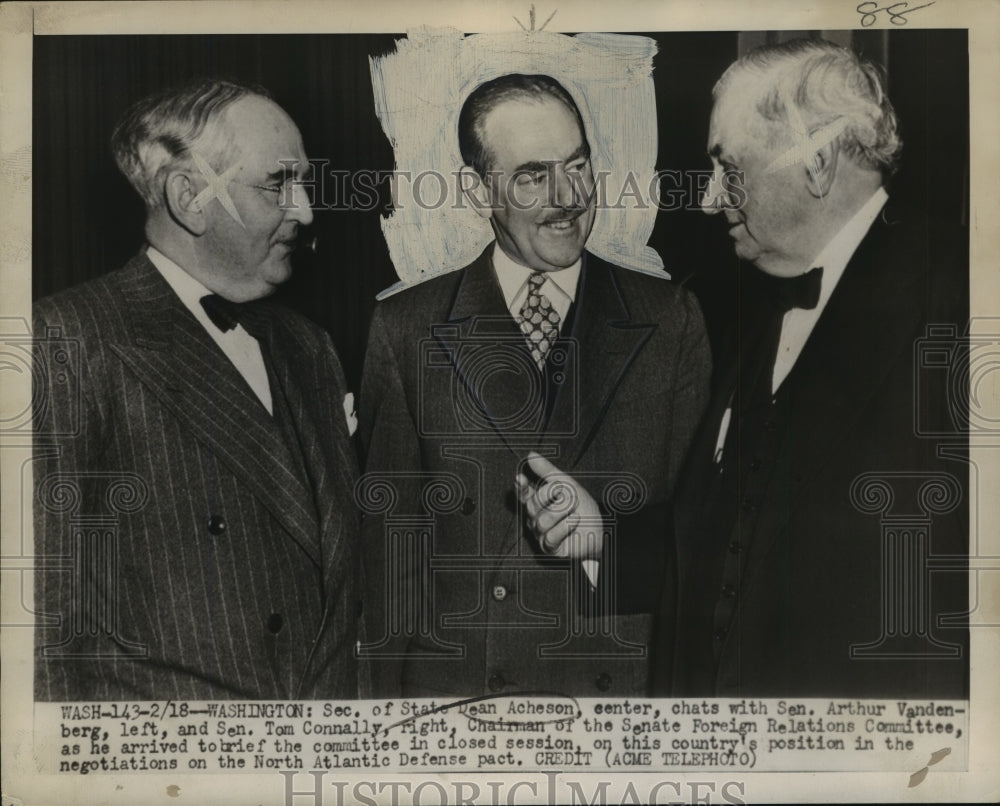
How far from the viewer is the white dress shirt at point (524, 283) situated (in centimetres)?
393

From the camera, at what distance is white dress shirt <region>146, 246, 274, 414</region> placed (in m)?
3.87

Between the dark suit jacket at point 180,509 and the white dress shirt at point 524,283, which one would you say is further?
the white dress shirt at point 524,283

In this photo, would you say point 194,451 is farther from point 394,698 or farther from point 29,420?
point 394,698

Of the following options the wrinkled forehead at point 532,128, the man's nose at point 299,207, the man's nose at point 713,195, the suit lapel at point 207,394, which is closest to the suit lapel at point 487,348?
the wrinkled forehead at point 532,128

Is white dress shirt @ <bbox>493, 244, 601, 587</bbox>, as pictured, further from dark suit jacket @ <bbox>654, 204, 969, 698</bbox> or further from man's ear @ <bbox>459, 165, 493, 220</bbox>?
dark suit jacket @ <bbox>654, 204, 969, 698</bbox>

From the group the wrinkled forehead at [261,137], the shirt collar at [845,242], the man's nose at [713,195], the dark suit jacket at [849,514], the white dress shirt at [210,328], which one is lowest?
the dark suit jacket at [849,514]

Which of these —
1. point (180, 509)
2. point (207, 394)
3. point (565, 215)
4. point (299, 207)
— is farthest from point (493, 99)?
point (180, 509)

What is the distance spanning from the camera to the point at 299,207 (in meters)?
3.89

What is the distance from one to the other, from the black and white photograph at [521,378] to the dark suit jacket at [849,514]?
12 millimetres

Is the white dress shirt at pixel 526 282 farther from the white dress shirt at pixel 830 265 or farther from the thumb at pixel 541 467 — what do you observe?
the white dress shirt at pixel 830 265

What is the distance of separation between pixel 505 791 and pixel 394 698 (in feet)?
1.76

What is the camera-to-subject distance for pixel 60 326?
3.88m

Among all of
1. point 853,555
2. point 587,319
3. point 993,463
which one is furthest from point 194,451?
point 993,463

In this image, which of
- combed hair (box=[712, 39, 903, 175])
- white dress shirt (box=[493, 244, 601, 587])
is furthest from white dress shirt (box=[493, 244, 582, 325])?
combed hair (box=[712, 39, 903, 175])
